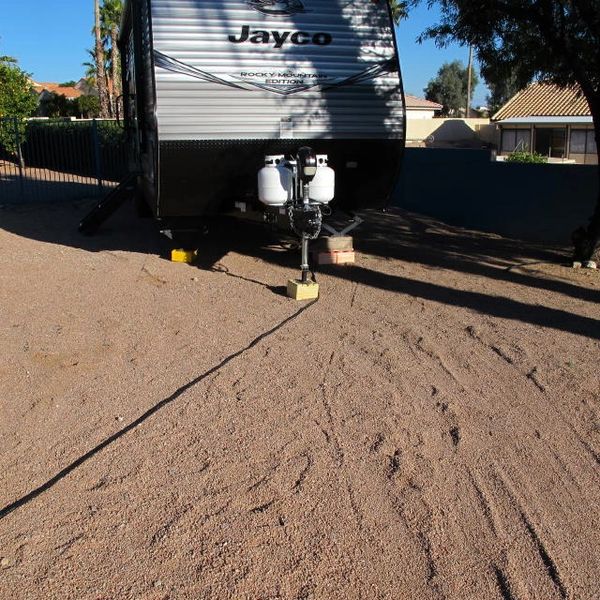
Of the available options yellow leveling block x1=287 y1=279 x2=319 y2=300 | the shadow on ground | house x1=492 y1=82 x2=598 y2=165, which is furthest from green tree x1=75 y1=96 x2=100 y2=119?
yellow leveling block x1=287 y1=279 x2=319 y2=300

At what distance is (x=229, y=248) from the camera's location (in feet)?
33.9

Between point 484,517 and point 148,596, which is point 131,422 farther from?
point 484,517

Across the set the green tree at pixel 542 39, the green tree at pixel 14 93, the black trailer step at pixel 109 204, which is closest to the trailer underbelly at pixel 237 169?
the green tree at pixel 542 39

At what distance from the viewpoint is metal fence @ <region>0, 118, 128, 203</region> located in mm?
17531

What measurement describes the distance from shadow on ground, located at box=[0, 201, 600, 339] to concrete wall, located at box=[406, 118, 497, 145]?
1194 inches

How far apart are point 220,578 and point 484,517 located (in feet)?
4.44

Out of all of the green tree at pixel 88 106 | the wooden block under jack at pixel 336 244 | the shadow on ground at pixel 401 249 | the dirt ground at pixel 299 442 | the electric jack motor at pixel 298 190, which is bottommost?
the dirt ground at pixel 299 442

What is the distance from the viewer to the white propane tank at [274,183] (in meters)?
7.32

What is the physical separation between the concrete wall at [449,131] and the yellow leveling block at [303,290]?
3678 cm

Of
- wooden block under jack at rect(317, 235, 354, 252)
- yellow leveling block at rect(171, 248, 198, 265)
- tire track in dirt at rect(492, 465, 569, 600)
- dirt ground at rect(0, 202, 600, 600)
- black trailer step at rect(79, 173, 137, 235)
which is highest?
black trailer step at rect(79, 173, 137, 235)

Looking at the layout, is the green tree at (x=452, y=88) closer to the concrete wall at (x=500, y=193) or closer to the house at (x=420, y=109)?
the house at (x=420, y=109)

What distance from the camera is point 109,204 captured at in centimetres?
1117

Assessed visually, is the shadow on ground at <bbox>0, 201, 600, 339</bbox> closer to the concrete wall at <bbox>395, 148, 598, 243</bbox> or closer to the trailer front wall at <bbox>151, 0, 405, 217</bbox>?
the concrete wall at <bbox>395, 148, 598, 243</bbox>

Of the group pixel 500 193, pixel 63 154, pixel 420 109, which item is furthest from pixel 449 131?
pixel 500 193
